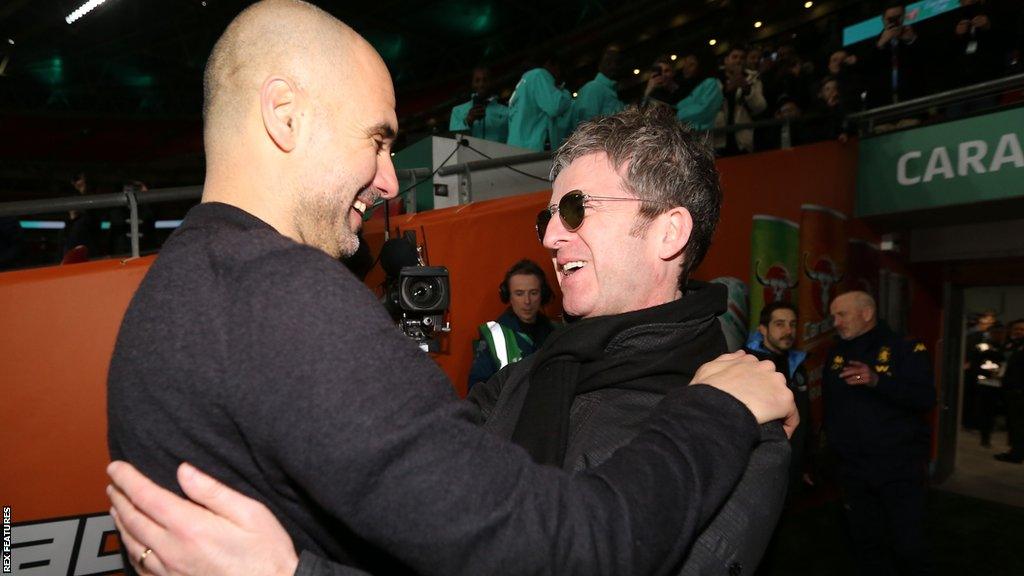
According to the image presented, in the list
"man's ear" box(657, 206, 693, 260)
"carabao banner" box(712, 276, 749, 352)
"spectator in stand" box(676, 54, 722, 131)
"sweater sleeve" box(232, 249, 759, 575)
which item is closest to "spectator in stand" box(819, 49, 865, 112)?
"spectator in stand" box(676, 54, 722, 131)

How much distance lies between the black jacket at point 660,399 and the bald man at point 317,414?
139mm

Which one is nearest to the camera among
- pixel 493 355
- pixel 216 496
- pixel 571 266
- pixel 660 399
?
pixel 216 496

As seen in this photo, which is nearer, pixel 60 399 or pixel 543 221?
pixel 543 221

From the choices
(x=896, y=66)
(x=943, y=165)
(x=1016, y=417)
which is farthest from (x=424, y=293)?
(x=1016, y=417)

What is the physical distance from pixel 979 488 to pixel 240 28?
30.2 feet

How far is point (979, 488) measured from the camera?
7531mm

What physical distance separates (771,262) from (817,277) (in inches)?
→ 29.7

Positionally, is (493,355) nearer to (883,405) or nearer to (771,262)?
(883,405)

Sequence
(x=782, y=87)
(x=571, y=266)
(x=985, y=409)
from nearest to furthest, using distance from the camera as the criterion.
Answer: (x=571, y=266), (x=782, y=87), (x=985, y=409)

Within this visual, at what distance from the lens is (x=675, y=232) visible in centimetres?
156

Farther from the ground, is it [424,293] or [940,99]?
[940,99]

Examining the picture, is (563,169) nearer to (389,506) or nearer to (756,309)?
(389,506)

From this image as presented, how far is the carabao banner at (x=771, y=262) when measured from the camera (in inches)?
245

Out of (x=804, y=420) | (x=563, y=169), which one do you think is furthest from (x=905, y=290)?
(x=563, y=169)
